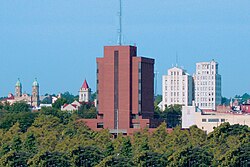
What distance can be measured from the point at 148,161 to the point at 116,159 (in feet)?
8.29

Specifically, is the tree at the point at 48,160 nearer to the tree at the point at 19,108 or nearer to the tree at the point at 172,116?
the tree at the point at 172,116

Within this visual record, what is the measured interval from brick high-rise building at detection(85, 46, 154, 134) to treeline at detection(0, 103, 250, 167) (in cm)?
628

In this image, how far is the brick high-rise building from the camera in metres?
120

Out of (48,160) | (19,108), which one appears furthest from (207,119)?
(48,160)

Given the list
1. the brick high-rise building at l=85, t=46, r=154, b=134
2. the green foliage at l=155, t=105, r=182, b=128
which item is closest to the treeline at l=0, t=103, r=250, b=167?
the brick high-rise building at l=85, t=46, r=154, b=134

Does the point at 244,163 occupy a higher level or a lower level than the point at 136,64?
lower

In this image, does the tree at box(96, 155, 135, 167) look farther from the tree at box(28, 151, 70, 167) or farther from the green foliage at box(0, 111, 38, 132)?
the green foliage at box(0, 111, 38, 132)

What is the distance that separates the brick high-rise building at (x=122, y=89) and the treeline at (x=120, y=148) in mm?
6280

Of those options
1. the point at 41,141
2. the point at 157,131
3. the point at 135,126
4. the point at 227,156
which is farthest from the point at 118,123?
the point at 227,156

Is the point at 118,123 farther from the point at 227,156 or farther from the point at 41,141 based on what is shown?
the point at 227,156

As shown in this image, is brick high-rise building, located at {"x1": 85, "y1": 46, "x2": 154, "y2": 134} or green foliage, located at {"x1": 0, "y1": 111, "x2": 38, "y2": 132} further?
green foliage, located at {"x1": 0, "y1": 111, "x2": 38, "y2": 132}

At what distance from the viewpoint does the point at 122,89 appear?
120m

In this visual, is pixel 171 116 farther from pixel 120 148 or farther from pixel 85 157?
pixel 85 157

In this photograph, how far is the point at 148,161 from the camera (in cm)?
6769
